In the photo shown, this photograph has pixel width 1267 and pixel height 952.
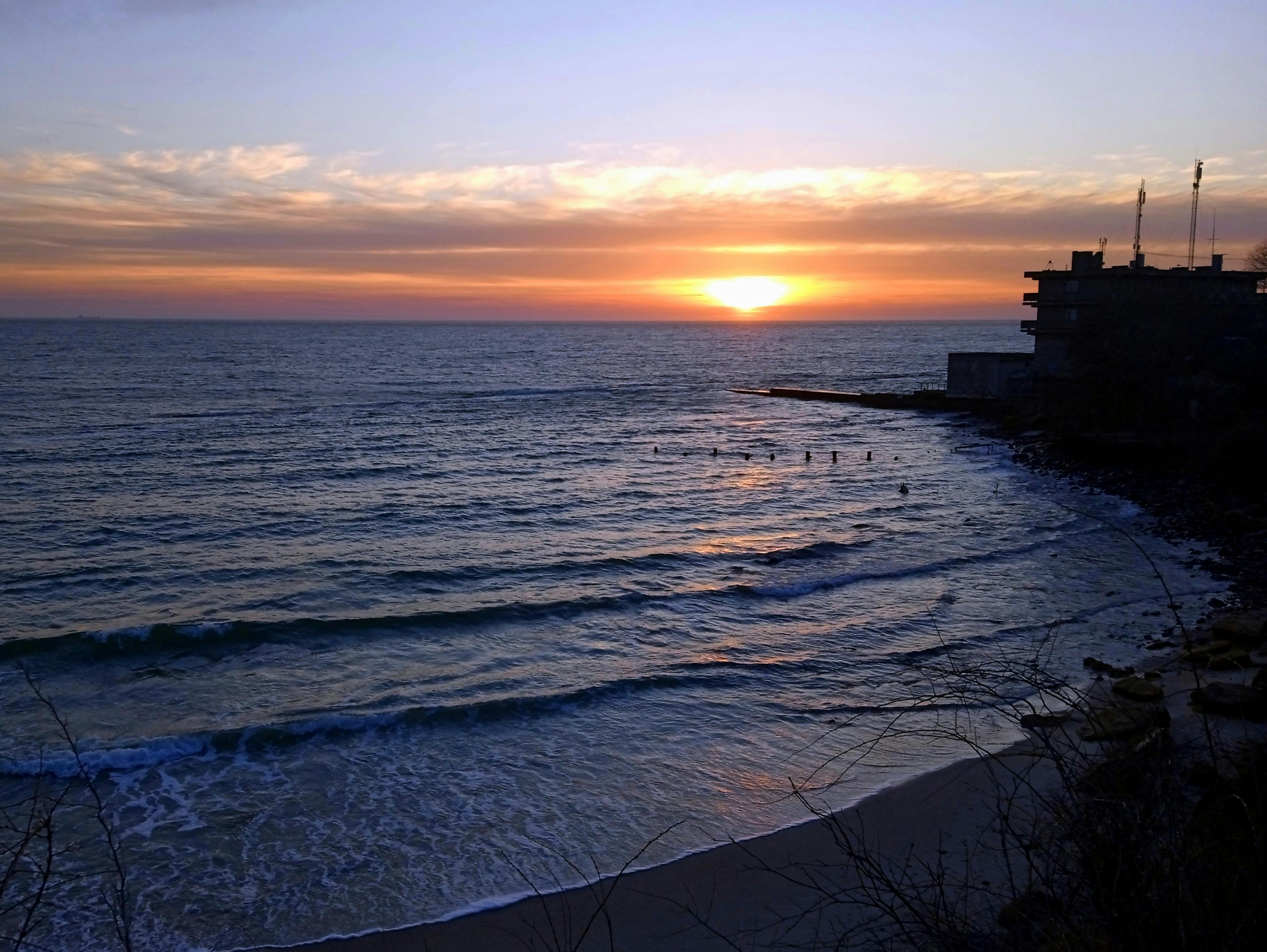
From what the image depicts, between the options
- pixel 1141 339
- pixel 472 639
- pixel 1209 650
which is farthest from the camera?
pixel 1141 339

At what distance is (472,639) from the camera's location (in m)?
17.7

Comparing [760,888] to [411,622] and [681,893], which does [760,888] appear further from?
[411,622]

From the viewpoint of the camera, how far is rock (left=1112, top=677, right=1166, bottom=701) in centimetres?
1305

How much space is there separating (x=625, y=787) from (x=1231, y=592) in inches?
585

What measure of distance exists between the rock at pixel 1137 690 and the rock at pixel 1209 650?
3.64ft

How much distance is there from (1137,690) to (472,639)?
36.4 feet

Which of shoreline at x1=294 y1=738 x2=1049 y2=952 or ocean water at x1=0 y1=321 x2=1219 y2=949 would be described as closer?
shoreline at x1=294 y1=738 x2=1049 y2=952

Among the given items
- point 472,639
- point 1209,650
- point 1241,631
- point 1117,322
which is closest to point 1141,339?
point 1117,322

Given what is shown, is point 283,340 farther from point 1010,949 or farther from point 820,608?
point 1010,949

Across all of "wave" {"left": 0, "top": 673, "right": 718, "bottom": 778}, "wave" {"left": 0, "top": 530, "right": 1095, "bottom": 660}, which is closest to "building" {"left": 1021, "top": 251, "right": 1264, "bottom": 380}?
"wave" {"left": 0, "top": 530, "right": 1095, "bottom": 660}

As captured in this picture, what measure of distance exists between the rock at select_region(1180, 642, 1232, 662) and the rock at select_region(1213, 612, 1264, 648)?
0.21m

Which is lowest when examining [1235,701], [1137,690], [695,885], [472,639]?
[695,885]

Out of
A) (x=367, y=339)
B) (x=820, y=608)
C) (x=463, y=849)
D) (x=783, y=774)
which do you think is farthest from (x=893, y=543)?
(x=367, y=339)

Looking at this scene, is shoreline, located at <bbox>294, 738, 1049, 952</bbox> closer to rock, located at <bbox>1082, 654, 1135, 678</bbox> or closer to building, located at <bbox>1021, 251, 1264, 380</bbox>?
rock, located at <bbox>1082, 654, 1135, 678</bbox>
